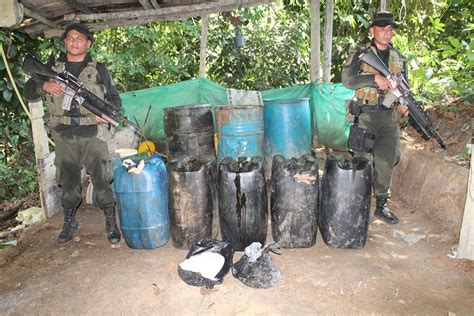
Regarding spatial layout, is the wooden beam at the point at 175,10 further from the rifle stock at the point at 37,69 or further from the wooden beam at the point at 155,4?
the rifle stock at the point at 37,69

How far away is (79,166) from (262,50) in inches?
224

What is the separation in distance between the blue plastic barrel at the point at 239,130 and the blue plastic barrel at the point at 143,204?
1.39 metres

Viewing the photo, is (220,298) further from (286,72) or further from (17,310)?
(286,72)

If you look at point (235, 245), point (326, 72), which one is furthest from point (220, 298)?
point (326, 72)

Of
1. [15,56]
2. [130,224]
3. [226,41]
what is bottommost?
[130,224]

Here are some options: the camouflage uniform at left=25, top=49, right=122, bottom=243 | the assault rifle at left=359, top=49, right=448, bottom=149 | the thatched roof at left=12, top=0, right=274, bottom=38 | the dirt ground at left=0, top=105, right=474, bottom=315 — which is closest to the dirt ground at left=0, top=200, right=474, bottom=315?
the dirt ground at left=0, top=105, right=474, bottom=315

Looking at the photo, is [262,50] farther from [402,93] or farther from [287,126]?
[402,93]

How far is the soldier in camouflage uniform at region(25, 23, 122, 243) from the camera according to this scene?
3.33 m

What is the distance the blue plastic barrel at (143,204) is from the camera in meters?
3.14

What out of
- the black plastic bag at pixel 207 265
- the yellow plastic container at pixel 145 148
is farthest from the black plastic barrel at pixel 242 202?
the yellow plastic container at pixel 145 148

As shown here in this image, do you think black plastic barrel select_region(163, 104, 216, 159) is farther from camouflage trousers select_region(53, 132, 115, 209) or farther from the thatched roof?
the thatched roof

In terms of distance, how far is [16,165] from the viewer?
582 cm

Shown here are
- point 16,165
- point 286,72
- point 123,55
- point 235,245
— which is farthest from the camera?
point 286,72

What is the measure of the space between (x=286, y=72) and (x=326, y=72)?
2.34 m
